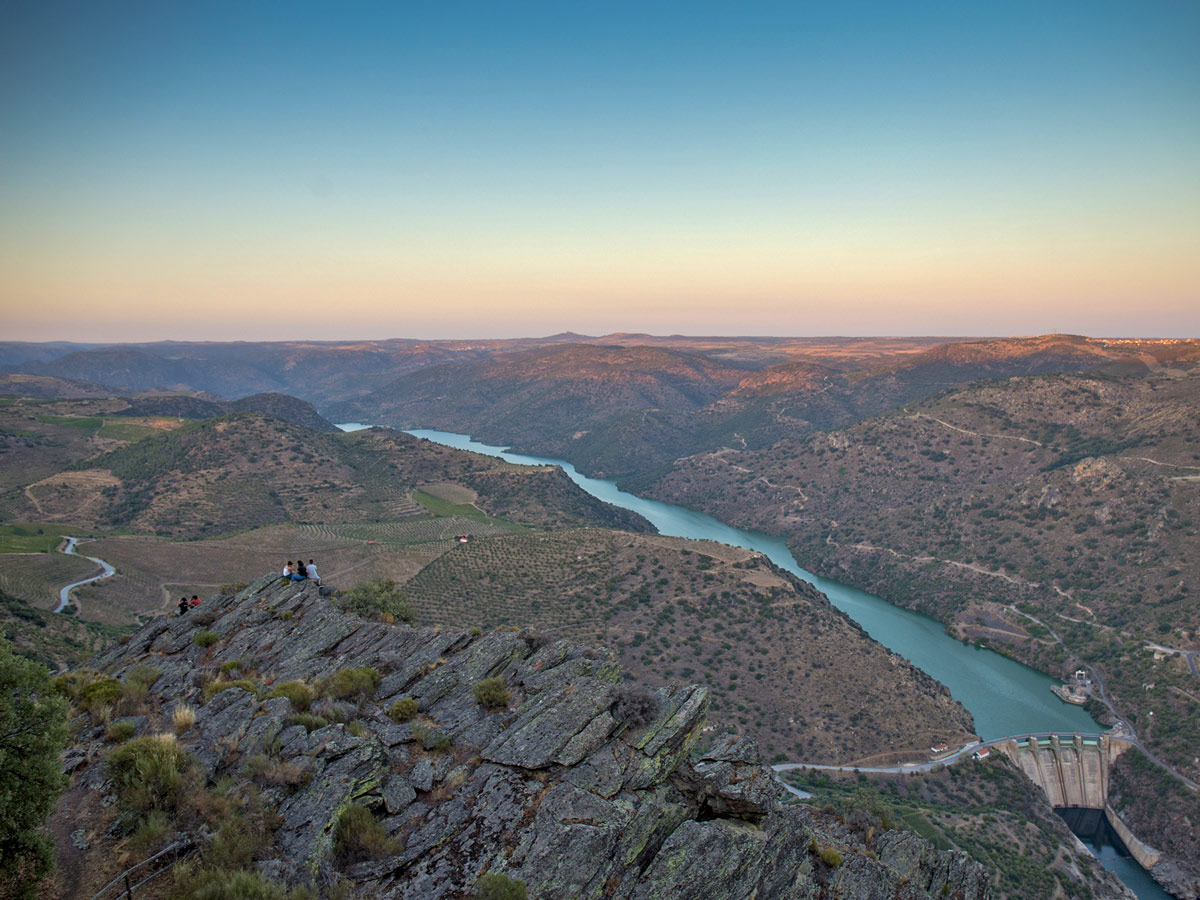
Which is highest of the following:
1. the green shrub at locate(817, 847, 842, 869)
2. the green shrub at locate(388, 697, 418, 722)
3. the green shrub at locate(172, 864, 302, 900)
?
the green shrub at locate(172, 864, 302, 900)

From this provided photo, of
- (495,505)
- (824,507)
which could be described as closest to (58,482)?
(495,505)

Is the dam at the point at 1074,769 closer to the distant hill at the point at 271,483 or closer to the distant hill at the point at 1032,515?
the distant hill at the point at 1032,515

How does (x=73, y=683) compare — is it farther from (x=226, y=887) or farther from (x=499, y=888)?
(x=499, y=888)

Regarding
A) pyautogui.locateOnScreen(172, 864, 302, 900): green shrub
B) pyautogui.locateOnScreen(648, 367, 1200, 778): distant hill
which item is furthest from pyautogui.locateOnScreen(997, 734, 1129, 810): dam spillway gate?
pyautogui.locateOnScreen(172, 864, 302, 900): green shrub

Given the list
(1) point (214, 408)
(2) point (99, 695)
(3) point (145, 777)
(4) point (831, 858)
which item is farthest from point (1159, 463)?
(1) point (214, 408)

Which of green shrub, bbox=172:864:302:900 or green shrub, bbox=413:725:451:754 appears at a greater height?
green shrub, bbox=172:864:302:900

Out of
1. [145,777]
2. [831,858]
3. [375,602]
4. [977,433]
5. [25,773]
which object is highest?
[25,773]

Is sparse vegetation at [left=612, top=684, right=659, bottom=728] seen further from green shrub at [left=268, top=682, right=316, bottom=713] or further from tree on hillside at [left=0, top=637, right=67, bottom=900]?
tree on hillside at [left=0, top=637, right=67, bottom=900]
